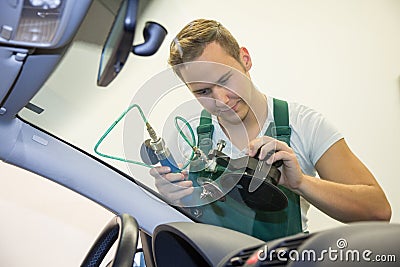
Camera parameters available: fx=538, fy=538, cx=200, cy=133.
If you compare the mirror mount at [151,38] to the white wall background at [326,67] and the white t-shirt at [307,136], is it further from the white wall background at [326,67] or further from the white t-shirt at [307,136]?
the white wall background at [326,67]

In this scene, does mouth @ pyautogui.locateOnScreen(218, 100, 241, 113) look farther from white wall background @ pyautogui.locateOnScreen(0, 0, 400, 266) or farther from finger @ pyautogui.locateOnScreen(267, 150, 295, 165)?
white wall background @ pyautogui.locateOnScreen(0, 0, 400, 266)

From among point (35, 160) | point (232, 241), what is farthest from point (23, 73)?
point (232, 241)

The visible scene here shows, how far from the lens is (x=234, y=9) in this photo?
1.55m

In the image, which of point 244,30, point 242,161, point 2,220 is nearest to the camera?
point 242,161

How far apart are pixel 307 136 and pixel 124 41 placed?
588 millimetres

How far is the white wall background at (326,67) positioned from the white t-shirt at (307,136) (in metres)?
0.54

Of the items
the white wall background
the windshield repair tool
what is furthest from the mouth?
the white wall background

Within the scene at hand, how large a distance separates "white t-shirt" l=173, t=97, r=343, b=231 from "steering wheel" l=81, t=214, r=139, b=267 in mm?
301

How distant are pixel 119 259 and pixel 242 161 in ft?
0.86

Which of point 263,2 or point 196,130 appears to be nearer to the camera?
point 196,130

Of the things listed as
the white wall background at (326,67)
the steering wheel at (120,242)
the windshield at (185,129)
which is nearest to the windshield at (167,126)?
the windshield at (185,129)

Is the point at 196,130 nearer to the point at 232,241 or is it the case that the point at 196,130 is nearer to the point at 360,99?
the point at 232,241

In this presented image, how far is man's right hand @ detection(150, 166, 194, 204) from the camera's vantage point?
86 centimetres

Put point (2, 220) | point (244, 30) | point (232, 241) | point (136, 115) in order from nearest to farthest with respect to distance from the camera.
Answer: point (232, 241) → point (136, 115) → point (2, 220) → point (244, 30)
